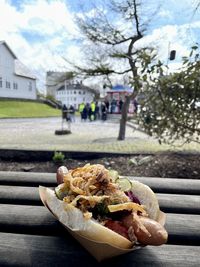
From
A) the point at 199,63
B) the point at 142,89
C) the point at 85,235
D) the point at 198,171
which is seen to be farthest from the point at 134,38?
the point at 85,235

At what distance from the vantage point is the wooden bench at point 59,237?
130 cm

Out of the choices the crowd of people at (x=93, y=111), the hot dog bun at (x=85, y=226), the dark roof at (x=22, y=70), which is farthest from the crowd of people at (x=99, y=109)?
the hot dog bun at (x=85, y=226)

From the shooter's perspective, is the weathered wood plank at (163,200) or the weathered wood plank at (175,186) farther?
the weathered wood plank at (175,186)

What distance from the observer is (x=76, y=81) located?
10.2 metres

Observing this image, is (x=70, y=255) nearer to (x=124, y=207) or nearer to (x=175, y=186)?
(x=124, y=207)

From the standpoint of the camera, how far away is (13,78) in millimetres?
43375

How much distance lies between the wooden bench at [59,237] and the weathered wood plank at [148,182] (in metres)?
0.03

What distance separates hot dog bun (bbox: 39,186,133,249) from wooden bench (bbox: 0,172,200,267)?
148 millimetres

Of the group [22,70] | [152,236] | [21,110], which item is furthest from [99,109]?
[152,236]

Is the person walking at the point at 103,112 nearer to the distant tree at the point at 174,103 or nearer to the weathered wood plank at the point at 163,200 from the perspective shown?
the distant tree at the point at 174,103

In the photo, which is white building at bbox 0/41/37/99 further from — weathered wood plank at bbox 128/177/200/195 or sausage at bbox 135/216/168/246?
→ sausage at bbox 135/216/168/246

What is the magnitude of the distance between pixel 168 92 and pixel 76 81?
5.47 metres

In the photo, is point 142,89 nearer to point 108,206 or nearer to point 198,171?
point 198,171

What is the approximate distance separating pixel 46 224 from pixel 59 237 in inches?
5.5
